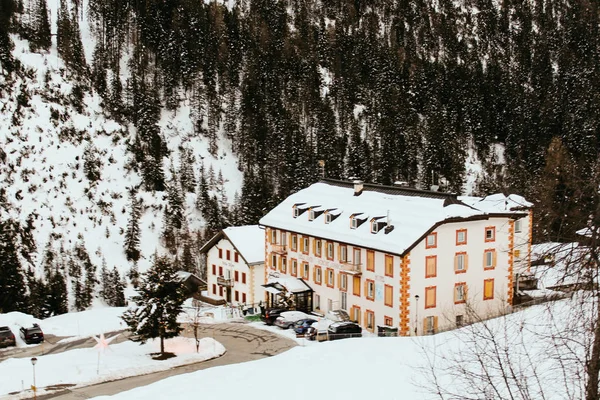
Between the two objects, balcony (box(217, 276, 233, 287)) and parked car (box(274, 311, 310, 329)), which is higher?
balcony (box(217, 276, 233, 287))

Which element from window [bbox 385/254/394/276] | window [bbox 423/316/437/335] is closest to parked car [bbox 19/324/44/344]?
window [bbox 385/254/394/276]

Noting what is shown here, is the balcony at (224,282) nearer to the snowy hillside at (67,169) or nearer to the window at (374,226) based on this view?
the window at (374,226)

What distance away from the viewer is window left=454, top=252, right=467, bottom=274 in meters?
45.9

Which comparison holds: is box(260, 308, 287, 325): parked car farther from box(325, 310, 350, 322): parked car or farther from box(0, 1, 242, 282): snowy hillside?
box(0, 1, 242, 282): snowy hillside

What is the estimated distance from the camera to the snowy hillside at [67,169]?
3521 inches

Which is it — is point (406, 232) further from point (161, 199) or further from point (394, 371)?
point (161, 199)

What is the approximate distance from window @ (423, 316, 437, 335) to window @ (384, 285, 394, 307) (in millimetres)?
2582

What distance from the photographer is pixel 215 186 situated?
106 m

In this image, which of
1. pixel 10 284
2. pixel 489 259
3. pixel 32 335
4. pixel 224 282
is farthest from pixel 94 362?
pixel 10 284

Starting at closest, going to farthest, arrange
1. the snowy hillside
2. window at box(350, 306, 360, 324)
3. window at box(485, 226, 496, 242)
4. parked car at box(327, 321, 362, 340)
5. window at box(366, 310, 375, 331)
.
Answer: parked car at box(327, 321, 362, 340) < window at box(366, 310, 375, 331) < window at box(485, 226, 496, 242) < window at box(350, 306, 360, 324) < the snowy hillside

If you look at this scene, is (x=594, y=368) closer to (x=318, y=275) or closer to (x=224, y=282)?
(x=318, y=275)

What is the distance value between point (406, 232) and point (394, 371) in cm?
2703

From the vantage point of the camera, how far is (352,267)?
47.9m

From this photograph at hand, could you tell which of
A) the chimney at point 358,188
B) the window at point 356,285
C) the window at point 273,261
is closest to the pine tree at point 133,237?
the window at point 273,261
